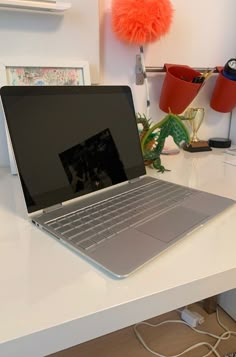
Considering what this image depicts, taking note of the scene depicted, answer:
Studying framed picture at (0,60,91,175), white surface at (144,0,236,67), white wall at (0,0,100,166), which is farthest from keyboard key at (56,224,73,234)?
white surface at (144,0,236,67)

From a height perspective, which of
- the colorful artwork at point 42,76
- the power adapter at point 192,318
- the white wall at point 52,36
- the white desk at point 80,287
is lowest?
the power adapter at point 192,318

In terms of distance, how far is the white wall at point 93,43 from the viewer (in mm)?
885

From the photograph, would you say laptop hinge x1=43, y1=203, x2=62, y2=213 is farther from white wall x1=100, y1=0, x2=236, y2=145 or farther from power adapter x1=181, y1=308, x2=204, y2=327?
power adapter x1=181, y1=308, x2=204, y2=327

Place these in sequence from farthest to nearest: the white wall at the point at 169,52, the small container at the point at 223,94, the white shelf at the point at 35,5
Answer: the small container at the point at 223,94
the white wall at the point at 169,52
the white shelf at the point at 35,5

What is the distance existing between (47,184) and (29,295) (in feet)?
0.89

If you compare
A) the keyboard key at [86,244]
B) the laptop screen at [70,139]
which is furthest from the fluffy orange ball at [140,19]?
the keyboard key at [86,244]

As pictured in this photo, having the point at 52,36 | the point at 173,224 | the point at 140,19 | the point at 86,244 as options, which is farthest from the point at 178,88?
the point at 86,244

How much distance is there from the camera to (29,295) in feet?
1.29

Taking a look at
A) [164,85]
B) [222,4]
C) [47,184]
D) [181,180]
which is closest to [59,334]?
[47,184]

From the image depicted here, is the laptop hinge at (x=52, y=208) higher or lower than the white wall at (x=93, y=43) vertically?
lower

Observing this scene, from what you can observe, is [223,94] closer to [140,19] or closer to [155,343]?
[140,19]

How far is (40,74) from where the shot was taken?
0.93 meters

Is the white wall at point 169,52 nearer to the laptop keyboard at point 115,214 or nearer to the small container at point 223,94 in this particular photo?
the small container at point 223,94

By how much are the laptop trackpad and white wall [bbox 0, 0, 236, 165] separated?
62 cm
